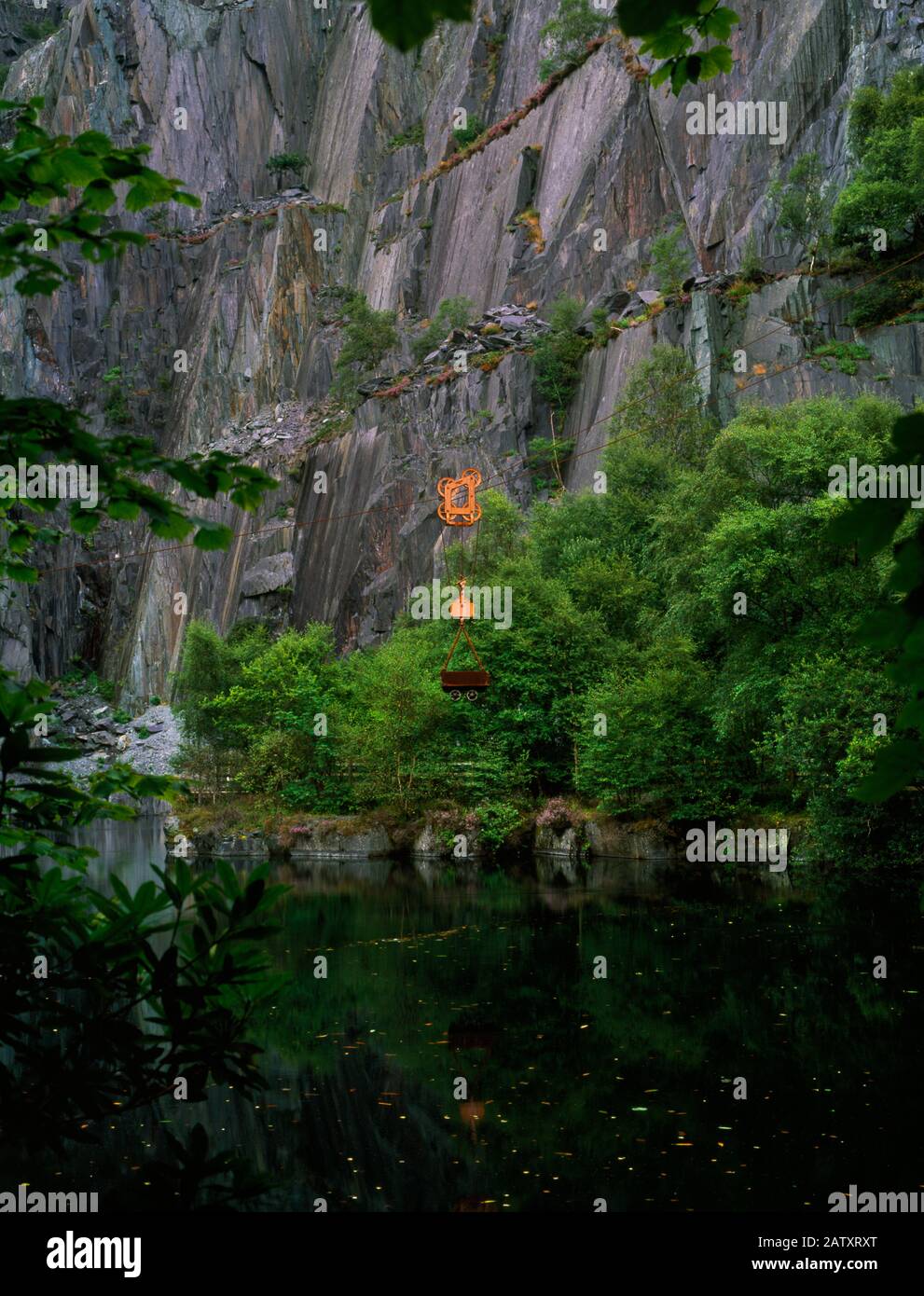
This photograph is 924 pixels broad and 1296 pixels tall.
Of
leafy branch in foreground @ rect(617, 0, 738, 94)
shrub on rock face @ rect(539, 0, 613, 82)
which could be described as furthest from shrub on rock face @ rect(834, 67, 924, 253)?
leafy branch in foreground @ rect(617, 0, 738, 94)

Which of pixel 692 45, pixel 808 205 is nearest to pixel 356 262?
pixel 808 205

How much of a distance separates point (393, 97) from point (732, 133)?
3954 centimetres

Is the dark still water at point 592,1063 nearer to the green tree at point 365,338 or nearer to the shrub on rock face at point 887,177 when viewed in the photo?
the shrub on rock face at point 887,177

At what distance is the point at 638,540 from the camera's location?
36.5m

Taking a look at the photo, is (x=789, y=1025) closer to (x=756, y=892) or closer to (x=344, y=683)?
(x=756, y=892)

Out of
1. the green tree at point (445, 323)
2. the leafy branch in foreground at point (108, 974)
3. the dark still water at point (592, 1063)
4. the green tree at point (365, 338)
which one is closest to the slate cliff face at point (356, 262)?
the green tree at point (365, 338)

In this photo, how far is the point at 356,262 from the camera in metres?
74.4

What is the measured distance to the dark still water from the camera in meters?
9.23

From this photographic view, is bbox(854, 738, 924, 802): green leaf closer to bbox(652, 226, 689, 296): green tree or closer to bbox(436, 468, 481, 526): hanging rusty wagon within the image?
bbox(436, 468, 481, 526): hanging rusty wagon

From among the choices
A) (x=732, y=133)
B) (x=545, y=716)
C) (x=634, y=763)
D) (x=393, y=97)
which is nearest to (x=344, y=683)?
(x=545, y=716)

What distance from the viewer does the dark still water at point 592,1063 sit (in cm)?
923

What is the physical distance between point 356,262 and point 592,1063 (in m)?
68.3

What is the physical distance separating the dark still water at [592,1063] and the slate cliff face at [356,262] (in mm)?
19984

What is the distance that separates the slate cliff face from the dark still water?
20.0 metres
